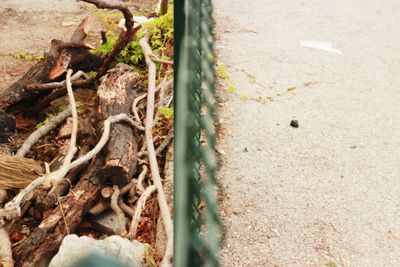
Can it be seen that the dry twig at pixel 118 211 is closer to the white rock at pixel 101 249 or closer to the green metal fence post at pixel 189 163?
the white rock at pixel 101 249

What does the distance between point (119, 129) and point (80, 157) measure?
321mm

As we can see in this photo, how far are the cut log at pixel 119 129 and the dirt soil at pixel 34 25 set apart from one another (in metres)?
1.42

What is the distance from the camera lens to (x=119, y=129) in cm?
327

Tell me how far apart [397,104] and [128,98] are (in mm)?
1965

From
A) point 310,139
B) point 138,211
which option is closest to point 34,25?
point 138,211

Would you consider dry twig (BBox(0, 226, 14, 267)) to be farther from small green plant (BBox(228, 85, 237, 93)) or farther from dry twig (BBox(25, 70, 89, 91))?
small green plant (BBox(228, 85, 237, 93))

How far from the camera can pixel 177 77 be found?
192 centimetres

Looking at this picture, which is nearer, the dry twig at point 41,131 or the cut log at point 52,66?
the dry twig at point 41,131

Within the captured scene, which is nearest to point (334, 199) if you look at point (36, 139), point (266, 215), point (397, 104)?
point (266, 215)

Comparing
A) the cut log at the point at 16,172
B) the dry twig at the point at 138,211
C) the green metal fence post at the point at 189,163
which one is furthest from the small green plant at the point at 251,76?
the cut log at the point at 16,172

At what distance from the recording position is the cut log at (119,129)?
2996 millimetres

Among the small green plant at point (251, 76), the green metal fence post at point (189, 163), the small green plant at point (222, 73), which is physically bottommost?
the small green plant at point (251, 76)

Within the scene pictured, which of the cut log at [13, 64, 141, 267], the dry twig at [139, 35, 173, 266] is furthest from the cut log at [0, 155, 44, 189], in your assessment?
the dry twig at [139, 35, 173, 266]

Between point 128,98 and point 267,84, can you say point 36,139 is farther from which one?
point 267,84
